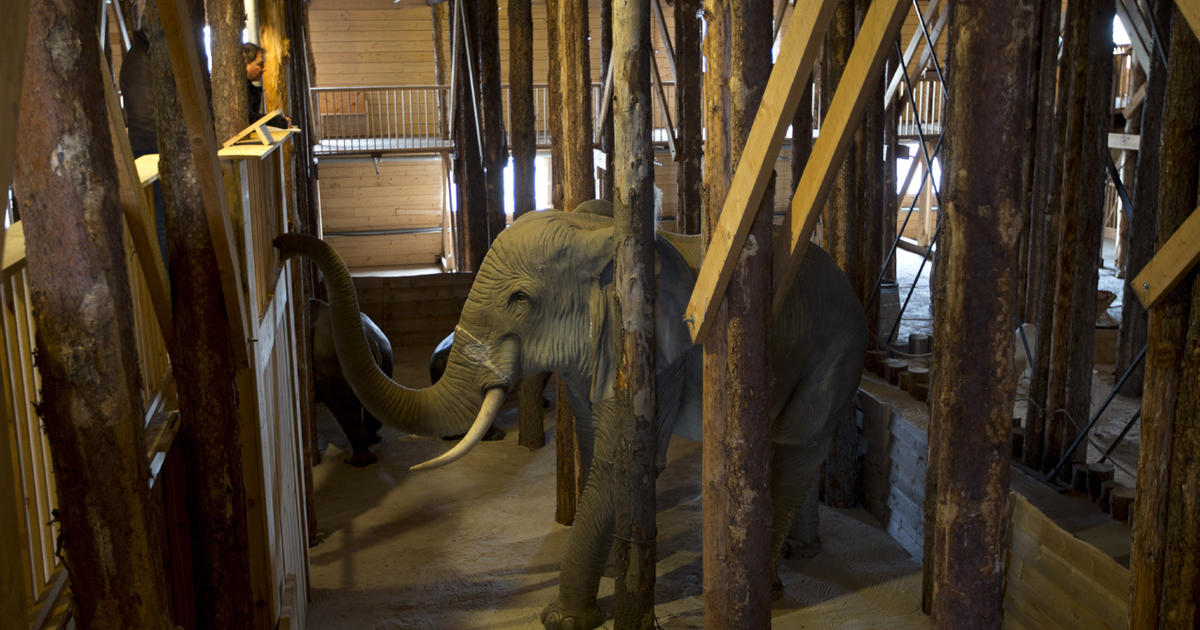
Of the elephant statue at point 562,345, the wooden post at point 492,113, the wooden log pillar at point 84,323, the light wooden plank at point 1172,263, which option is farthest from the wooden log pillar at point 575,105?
the wooden log pillar at point 84,323

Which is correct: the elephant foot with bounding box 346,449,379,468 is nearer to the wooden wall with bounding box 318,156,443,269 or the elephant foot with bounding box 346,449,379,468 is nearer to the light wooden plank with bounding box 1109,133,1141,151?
the light wooden plank with bounding box 1109,133,1141,151

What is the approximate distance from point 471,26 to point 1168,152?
7.71 m

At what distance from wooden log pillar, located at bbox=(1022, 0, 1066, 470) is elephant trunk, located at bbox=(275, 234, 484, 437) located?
127 inches

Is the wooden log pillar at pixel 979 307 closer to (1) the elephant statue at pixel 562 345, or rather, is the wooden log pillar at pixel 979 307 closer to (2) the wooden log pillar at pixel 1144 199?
(1) the elephant statue at pixel 562 345

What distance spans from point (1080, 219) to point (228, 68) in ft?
14.3

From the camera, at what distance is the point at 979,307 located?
8.31 ft

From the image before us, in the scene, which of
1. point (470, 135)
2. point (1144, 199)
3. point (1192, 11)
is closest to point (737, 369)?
point (1192, 11)

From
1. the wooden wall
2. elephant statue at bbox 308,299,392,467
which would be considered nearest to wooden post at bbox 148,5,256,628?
elephant statue at bbox 308,299,392,467

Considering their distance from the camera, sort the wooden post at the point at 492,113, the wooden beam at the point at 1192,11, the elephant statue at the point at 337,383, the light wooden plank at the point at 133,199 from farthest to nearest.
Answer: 1. the wooden post at the point at 492,113
2. the elephant statue at the point at 337,383
3. the light wooden plank at the point at 133,199
4. the wooden beam at the point at 1192,11

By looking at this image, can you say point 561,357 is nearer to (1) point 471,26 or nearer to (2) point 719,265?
(2) point 719,265

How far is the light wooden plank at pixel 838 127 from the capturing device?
2.93m

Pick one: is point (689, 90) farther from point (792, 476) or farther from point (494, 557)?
point (494, 557)

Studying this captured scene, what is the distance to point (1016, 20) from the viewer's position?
7.95 ft

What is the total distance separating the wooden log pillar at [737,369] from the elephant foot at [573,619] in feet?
5.16
